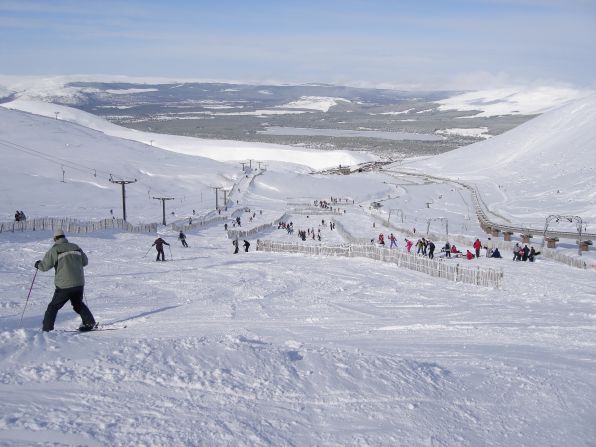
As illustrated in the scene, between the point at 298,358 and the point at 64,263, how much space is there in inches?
122

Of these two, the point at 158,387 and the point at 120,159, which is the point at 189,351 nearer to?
the point at 158,387

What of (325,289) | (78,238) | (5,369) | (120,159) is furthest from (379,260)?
(120,159)

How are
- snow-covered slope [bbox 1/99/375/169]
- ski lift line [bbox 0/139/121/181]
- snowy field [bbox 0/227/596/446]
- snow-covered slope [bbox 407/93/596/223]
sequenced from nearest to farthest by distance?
snowy field [bbox 0/227/596/446] → snow-covered slope [bbox 407/93/596/223] → ski lift line [bbox 0/139/121/181] → snow-covered slope [bbox 1/99/375/169]

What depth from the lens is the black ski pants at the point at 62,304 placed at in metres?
7.38

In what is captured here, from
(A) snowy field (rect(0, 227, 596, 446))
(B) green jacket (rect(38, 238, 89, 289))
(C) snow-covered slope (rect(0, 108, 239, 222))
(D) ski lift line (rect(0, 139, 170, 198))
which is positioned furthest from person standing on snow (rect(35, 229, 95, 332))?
(D) ski lift line (rect(0, 139, 170, 198))

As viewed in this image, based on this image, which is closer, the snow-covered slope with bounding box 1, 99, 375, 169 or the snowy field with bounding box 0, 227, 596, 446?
the snowy field with bounding box 0, 227, 596, 446

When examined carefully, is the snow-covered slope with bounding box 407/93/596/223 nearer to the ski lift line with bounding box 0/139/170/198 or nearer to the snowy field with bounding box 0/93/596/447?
the ski lift line with bounding box 0/139/170/198

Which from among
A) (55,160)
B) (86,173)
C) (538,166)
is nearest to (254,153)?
(55,160)

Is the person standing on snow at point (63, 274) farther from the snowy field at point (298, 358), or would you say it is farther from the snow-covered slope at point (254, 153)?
the snow-covered slope at point (254, 153)

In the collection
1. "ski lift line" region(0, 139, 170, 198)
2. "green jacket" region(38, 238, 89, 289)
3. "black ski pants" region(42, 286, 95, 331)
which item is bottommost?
"black ski pants" region(42, 286, 95, 331)

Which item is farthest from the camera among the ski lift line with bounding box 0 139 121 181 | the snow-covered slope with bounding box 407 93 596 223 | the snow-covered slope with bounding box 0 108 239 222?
the ski lift line with bounding box 0 139 121 181

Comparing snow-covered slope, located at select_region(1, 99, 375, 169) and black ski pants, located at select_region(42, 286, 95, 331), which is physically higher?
snow-covered slope, located at select_region(1, 99, 375, 169)

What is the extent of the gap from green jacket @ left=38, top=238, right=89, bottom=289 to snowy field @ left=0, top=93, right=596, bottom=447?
2.48 ft

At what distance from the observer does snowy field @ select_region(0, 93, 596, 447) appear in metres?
4.78
